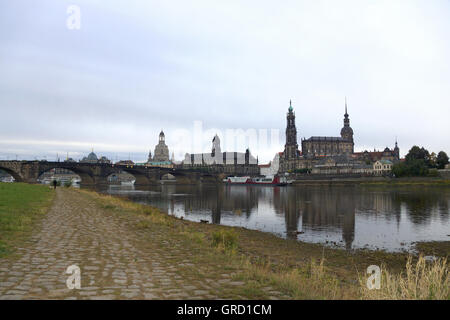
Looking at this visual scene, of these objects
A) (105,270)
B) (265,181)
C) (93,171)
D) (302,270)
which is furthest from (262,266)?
(265,181)

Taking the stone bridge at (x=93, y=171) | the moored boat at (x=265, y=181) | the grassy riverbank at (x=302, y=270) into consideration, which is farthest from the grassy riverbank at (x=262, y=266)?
the moored boat at (x=265, y=181)

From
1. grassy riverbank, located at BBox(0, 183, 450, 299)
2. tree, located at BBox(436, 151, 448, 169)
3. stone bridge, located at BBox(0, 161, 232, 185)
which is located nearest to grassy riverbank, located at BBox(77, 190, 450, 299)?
grassy riverbank, located at BBox(0, 183, 450, 299)

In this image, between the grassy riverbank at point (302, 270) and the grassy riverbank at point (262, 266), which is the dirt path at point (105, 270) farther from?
the grassy riverbank at point (302, 270)

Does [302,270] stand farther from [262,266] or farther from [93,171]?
[93,171]

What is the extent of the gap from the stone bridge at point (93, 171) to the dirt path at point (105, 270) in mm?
106585

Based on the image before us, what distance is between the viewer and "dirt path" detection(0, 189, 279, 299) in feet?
18.7

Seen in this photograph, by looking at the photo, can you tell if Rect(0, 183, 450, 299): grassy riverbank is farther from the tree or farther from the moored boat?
the tree

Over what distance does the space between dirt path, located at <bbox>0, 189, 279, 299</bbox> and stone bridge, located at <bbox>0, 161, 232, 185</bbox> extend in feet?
350

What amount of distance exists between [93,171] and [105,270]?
126 metres

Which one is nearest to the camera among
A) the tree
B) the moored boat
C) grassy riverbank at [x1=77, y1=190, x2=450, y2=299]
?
grassy riverbank at [x1=77, y1=190, x2=450, y2=299]

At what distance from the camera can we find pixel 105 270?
23.9 feet

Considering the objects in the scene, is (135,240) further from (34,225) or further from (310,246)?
(310,246)

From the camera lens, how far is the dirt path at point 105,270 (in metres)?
5.71
